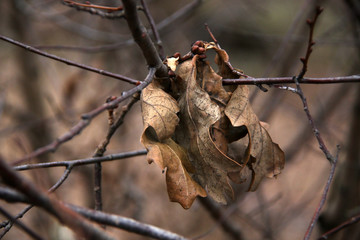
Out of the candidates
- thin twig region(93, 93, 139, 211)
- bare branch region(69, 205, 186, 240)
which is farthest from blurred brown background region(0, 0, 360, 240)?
bare branch region(69, 205, 186, 240)

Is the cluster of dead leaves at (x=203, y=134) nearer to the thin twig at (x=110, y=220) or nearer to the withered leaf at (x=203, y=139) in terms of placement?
the withered leaf at (x=203, y=139)

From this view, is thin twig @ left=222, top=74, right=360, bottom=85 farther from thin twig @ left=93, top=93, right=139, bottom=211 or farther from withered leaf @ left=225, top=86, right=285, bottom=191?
thin twig @ left=93, top=93, right=139, bottom=211

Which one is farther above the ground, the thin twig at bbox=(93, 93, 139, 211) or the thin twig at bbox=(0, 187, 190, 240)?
the thin twig at bbox=(93, 93, 139, 211)

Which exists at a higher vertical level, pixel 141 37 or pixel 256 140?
pixel 141 37

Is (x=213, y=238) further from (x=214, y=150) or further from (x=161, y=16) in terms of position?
(x=214, y=150)

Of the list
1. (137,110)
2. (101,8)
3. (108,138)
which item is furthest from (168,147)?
(137,110)

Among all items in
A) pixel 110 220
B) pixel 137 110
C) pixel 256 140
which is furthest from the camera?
pixel 137 110

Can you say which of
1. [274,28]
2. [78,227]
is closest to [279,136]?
[274,28]

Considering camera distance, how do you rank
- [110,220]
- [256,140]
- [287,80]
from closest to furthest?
[110,220], [287,80], [256,140]

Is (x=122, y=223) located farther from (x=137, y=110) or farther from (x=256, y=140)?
(x=137, y=110)
